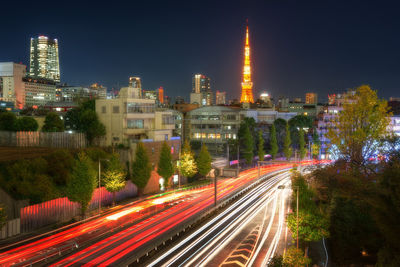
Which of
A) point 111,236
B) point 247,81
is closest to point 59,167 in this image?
point 111,236

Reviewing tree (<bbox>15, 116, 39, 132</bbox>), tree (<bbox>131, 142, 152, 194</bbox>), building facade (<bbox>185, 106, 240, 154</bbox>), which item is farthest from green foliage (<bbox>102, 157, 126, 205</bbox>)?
building facade (<bbox>185, 106, 240, 154</bbox>)

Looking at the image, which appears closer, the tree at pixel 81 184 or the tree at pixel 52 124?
the tree at pixel 81 184

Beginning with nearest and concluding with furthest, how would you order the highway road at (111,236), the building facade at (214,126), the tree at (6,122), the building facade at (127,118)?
the highway road at (111,236), the building facade at (127,118), the tree at (6,122), the building facade at (214,126)

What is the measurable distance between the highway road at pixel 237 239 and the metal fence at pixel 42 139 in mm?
19372

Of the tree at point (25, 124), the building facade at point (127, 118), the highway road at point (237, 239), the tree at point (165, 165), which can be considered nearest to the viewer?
the highway road at point (237, 239)

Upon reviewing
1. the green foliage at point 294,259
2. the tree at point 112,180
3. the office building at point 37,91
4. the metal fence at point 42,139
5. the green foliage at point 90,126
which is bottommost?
the green foliage at point 294,259

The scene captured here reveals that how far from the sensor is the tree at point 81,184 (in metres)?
25.8

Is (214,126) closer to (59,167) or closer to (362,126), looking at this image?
(59,167)

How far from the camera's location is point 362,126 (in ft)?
84.4

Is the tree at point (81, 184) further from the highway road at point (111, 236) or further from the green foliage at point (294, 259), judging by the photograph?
the green foliage at point (294, 259)

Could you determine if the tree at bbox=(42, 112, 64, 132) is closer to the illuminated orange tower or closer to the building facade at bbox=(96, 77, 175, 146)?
the building facade at bbox=(96, 77, 175, 146)

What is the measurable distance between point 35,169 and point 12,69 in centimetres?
14504

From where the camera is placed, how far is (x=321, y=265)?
19500 mm

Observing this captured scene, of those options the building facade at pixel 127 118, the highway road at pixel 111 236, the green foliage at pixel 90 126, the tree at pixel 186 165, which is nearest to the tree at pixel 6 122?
the green foliage at pixel 90 126
